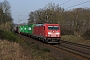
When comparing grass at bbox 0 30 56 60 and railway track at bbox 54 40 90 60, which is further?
railway track at bbox 54 40 90 60

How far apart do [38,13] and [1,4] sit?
18319mm

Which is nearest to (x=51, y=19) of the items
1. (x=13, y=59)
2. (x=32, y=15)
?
(x=32, y=15)

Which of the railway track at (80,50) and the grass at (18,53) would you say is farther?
the railway track at (80,50)

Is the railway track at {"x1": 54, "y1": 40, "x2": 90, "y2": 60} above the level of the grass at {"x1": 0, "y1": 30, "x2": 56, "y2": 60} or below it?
below

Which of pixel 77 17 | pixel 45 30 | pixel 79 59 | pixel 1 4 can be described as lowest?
pixel 79 59

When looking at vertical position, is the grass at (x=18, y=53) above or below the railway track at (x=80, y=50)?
above

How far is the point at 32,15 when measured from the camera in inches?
4038

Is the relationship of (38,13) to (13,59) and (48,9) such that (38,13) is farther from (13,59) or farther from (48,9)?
(13,59)

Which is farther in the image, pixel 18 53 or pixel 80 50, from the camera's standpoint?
pixel 80 50

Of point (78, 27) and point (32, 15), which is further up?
point (32, 15)

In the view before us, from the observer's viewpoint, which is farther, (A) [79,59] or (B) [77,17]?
(B) [77,17]

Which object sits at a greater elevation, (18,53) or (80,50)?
(18,53)

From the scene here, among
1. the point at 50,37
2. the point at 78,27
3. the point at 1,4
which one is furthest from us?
the point at 1,4

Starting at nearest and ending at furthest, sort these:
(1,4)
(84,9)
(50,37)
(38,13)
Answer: (50,37), (84,9), (1,4), (38,13)
